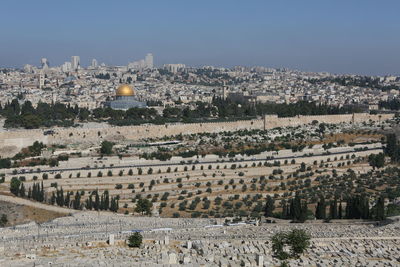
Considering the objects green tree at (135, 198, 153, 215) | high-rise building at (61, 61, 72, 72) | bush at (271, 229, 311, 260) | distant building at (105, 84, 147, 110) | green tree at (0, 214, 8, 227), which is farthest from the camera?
high-rise building at (61, 61, 72, 72)

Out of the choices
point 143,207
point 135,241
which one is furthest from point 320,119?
point 135,241

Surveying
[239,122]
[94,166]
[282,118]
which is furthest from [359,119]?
[94,166]

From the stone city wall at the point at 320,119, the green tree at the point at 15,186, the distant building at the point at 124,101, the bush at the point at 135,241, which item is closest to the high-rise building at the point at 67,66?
the distant building at the point at 124,101

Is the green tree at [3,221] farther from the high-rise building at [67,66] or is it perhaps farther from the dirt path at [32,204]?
the high-rise building at [67,66]

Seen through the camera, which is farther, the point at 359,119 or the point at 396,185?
the point at 359,119

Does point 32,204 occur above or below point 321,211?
below

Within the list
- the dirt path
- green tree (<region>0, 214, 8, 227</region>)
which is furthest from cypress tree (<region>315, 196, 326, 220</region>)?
Result: green tree (<region>0, 214, 8, 227</region>)

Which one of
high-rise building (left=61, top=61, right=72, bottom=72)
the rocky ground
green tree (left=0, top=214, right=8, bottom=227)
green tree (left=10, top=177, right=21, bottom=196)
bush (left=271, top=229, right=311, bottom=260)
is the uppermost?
high-rise building (left=61, top=61, right=72, bottom=72)

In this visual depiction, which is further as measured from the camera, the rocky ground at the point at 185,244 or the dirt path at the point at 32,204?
the dirt path at the point at 32,204

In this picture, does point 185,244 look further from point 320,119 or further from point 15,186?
point 320,119

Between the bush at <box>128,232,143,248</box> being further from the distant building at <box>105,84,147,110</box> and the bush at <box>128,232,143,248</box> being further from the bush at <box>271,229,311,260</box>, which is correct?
the distant building at <box>105,84,147,110</box>

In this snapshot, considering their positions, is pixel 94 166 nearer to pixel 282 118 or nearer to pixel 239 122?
pixel 239 122
